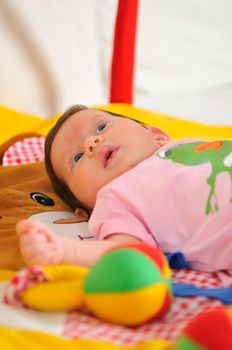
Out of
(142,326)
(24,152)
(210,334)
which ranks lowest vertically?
(24,152)

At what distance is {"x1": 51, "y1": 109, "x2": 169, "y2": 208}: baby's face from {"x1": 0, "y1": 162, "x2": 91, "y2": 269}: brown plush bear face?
0.18 ft

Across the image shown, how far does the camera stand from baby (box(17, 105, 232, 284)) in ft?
2.75

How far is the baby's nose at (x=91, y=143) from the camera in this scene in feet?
3.49

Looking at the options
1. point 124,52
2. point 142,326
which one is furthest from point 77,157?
point 124,52

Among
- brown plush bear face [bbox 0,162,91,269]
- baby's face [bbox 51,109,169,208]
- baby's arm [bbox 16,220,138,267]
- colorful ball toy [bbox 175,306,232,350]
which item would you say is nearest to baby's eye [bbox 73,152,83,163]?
baby's face [bbox 51,109,169,208]

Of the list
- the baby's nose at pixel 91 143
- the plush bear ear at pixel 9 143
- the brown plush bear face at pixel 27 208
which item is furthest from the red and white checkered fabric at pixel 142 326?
the plush bear ear at pixel 9 143

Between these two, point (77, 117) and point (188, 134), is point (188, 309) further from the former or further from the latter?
point (188, 134)

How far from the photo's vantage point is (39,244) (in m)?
0.77

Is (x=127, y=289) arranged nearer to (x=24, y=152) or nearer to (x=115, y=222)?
(x=115, y=222)

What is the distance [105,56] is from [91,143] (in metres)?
1.19

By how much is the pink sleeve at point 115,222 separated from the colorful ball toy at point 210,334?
345mm

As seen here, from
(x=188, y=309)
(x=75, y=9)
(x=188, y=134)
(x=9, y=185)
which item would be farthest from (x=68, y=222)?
(x=75, y=9)

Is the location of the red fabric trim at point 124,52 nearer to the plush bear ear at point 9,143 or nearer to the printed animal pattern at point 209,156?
the plush bear ear at point 9,143

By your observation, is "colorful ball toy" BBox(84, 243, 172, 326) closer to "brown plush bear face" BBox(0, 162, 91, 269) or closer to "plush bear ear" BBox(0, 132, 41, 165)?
"brown plush bear face" BBox(0, 162, 91, 269)
